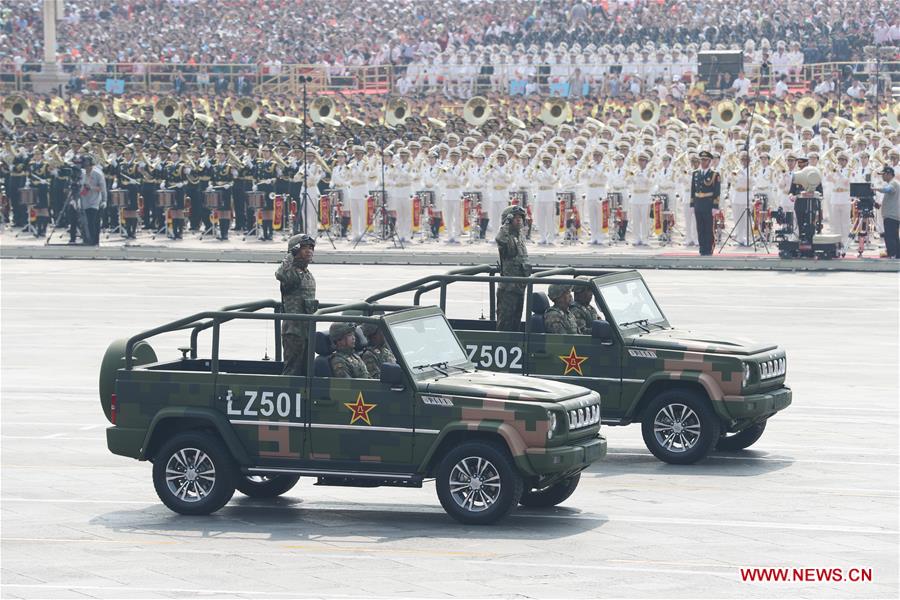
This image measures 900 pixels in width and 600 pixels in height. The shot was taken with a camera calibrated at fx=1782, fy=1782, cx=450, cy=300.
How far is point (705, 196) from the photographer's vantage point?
35.1 meters

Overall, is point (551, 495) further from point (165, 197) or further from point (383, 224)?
point (165, 197)

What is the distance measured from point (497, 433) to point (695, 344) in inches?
141

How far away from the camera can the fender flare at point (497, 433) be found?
514 inches

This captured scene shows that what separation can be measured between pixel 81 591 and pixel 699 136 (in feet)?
106

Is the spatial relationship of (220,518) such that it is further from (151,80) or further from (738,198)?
(151,80)

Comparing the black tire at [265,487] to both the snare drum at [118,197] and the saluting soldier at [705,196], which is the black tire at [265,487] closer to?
the saluting soldier at [705,196]

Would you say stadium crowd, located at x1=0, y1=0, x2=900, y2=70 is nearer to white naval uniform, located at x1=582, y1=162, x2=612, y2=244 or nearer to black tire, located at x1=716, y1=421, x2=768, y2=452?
white naval uniform, located at x1=582, y1=162, x2=612, y2=244

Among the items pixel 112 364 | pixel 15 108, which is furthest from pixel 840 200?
pixel 15 108

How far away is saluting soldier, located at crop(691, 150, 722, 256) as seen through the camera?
35.1 metres

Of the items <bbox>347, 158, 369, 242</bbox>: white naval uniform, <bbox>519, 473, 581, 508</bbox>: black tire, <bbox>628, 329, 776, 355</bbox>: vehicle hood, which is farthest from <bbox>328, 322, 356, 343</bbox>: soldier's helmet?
<bbox>347, 158, 369, 242</bbox>: white naval uniform

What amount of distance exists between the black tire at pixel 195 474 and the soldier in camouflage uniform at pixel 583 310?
4178 mm

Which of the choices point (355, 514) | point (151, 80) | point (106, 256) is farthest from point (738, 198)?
point (151, 80)

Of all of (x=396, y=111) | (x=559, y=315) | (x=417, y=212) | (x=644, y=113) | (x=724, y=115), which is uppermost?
(x=396, y=111)

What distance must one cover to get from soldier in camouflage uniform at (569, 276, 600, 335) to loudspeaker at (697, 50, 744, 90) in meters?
40.9
